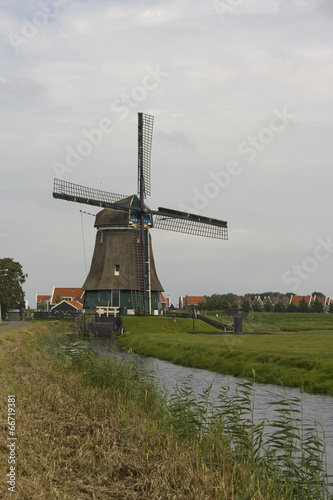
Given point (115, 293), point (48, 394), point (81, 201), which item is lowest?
point (48, 394)

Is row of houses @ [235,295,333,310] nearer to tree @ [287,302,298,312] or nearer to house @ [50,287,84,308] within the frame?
tree @ [287,302,298,312]

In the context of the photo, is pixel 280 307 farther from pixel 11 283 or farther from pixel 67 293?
pixel 11 283

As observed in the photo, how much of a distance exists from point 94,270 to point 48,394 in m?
49.5

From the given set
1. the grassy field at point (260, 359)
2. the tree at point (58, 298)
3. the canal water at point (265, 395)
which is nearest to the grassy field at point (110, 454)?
the canal water at point (265, 395)

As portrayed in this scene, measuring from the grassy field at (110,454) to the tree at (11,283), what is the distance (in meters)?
71.3

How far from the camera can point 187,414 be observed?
36.1ft

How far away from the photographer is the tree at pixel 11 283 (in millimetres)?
81750

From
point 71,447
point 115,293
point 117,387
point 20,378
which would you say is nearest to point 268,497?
point 71,447

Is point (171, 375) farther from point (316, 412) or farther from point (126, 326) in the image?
point (126, 326)

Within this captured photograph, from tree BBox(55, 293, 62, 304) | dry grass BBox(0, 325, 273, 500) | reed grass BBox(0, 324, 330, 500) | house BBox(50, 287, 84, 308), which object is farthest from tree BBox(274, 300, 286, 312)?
dry grass BBox(0, 325, 273, 500)

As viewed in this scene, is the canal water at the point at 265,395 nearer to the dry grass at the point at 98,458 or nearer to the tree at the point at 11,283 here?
the dry grass at the point at 98,458

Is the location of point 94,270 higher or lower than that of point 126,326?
higher

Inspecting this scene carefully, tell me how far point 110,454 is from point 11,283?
79.9 metres

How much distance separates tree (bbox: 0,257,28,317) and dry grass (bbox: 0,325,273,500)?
72726 mm
